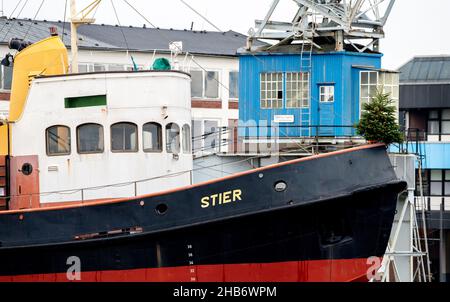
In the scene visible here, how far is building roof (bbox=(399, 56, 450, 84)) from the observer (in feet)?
152

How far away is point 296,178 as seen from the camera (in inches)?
1011

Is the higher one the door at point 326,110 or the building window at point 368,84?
the building window at point 368,84

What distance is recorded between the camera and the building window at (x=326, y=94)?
3206 centimetres

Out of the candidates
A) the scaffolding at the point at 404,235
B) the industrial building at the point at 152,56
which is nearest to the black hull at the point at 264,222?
the scaffolding at the point at 404,235

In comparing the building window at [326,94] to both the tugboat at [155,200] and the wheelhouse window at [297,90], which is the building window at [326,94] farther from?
the tugboat at [155,200]

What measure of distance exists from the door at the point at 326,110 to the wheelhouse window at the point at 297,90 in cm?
38

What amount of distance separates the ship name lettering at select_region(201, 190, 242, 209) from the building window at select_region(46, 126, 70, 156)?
11.8ft

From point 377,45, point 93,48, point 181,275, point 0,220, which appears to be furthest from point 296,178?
point 93,48

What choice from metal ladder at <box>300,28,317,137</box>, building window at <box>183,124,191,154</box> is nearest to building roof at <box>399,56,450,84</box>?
metal ladder at <box>300,28,317,137</box>

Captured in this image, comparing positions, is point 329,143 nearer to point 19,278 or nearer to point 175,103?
point 175,103

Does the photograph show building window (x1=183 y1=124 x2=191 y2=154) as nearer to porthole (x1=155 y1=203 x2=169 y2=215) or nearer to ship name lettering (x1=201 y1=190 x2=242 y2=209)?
porthole (x1=155 y1=203 x2=169 y2=215)

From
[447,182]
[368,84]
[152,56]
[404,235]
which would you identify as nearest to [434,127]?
[447,182]
